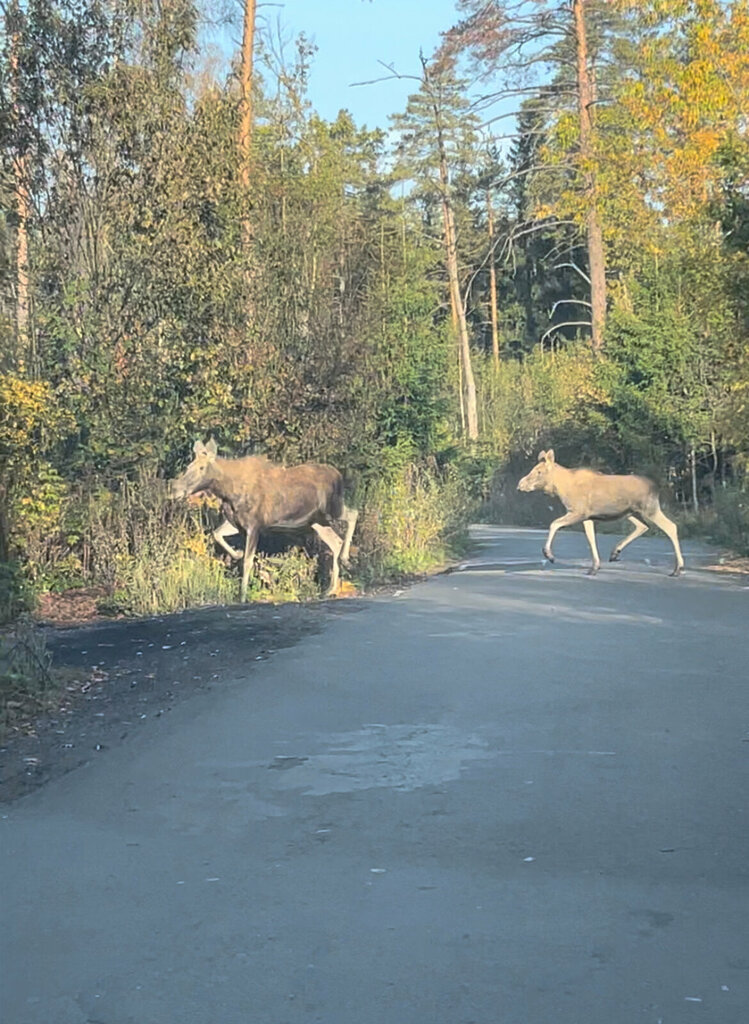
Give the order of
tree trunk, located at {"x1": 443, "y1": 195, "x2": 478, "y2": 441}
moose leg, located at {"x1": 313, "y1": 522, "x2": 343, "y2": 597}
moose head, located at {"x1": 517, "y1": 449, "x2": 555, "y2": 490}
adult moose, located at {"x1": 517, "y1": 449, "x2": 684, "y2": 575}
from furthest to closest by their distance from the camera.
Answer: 1. tree trunk, located at {"x1": 443, "y1": 195, "x2": 478, "y2": 441}
2. moose head, located at {"x1": 517, "y1": 449, "x2": 555, "y2": 490}
3. adult moose, located at {"x1": 517, "y1": 449, "x2": 684, "y2": 575}
4. moose leg, located at {"x1": 313, "y1": 522, "x2": 343, "y2": 597}

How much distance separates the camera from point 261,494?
17734mm

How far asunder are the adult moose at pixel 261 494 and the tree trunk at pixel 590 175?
20.2 metres

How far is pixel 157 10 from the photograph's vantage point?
19.4 meters

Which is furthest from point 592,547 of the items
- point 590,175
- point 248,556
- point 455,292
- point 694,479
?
point 455,292

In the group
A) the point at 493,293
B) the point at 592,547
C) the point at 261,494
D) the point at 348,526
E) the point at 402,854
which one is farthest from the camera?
the point at 493,293

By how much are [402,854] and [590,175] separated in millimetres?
33990

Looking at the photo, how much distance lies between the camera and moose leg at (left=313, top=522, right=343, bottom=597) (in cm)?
1870

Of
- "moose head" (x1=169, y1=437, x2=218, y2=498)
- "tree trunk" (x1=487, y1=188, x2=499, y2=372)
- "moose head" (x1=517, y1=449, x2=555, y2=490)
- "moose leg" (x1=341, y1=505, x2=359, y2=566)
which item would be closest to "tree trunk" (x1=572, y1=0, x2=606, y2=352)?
"moose head" (x1=517, y1=449, x2=555, y2=490)

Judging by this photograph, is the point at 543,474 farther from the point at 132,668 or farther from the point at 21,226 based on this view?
the point at 132,668

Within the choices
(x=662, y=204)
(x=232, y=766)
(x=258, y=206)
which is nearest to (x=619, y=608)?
(x=232, y=766)

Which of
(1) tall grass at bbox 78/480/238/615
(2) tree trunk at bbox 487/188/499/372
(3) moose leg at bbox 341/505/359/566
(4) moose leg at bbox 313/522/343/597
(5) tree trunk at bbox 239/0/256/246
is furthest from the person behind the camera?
(2) tree trunk at bbox 487/188/499/372

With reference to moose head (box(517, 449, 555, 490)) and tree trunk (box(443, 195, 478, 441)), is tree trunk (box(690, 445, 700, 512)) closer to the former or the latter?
moose head (box(517, 449, 555, 490))

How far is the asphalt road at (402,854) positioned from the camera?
474cm

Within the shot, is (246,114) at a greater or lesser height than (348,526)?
greater
